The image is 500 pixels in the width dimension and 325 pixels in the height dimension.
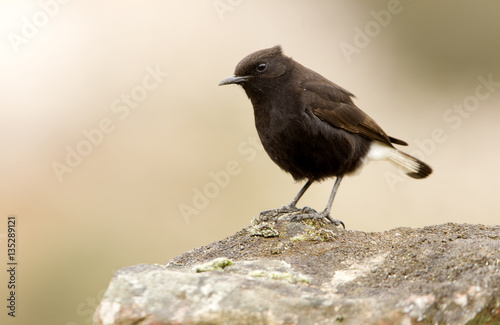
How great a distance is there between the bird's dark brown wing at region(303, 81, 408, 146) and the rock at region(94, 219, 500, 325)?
239 centimetres

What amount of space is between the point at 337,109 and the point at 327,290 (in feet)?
10.9

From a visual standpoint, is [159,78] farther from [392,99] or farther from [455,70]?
[455,70]

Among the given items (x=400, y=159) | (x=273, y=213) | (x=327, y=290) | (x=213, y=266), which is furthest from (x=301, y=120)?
(x=327, y=290)

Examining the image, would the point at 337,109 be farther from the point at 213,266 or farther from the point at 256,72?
the point at 213,266

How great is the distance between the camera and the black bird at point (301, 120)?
20.7 ft

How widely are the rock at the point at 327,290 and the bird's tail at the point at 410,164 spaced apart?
3416 millimetres

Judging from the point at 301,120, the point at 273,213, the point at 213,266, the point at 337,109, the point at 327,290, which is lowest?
the point at 213,266

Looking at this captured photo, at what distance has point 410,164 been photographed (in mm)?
7902

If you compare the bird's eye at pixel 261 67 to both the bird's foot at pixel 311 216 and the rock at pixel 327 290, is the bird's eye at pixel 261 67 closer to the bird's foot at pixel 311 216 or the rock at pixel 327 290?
the bird's foot at pixel 311 216

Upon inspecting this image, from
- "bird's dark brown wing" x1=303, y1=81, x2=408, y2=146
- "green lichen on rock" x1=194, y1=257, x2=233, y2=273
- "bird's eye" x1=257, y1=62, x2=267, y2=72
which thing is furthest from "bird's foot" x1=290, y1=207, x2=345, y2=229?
"green lichen on rock" x1=194, y1=257, x2=233, y2=273

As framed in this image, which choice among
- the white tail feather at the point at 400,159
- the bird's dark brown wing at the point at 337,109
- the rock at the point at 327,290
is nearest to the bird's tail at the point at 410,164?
the white tail feather at the point at 400,159

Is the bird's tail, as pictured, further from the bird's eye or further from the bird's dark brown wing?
the bird's eye

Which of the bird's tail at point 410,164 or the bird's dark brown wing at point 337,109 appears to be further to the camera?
the bird's tail at point 410,164

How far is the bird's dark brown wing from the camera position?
651cm
